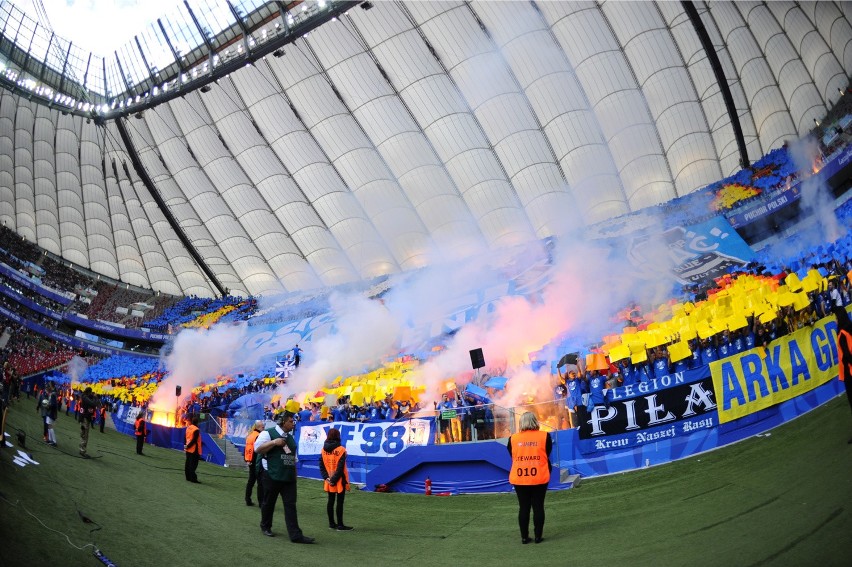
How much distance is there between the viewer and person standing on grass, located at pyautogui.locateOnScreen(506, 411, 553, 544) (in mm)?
5438

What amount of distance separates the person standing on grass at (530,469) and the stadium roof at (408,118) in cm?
2343

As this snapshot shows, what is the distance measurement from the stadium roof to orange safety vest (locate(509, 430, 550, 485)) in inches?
925

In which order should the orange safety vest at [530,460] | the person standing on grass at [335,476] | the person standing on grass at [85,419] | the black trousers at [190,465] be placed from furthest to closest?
1. the person standing on grass at [85,419]
2. the black trousers at [190,465]
3. the person standing on grass at [335,476]
4. the orange safety vest at [530,460]

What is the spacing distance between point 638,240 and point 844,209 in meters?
6.88

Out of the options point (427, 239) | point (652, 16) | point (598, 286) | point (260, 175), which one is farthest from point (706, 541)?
point (260, 175)

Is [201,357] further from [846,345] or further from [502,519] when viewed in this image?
[846,345]

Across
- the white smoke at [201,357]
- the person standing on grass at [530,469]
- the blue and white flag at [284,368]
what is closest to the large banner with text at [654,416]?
the person standing on grass at [530,469]

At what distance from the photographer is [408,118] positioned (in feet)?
99.2

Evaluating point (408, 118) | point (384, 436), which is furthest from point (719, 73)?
point (384, 436)

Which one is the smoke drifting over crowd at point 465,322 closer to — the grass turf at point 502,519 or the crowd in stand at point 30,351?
the grass turf at point 502,519

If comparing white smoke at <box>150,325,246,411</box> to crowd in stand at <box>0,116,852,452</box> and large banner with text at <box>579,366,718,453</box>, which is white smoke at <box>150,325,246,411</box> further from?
large banner with text at <box>579,366,718,453</box>

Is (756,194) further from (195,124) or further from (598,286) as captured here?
(195,124)

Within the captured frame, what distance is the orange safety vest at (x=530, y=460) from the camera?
5430mm

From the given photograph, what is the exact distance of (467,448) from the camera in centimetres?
1113
